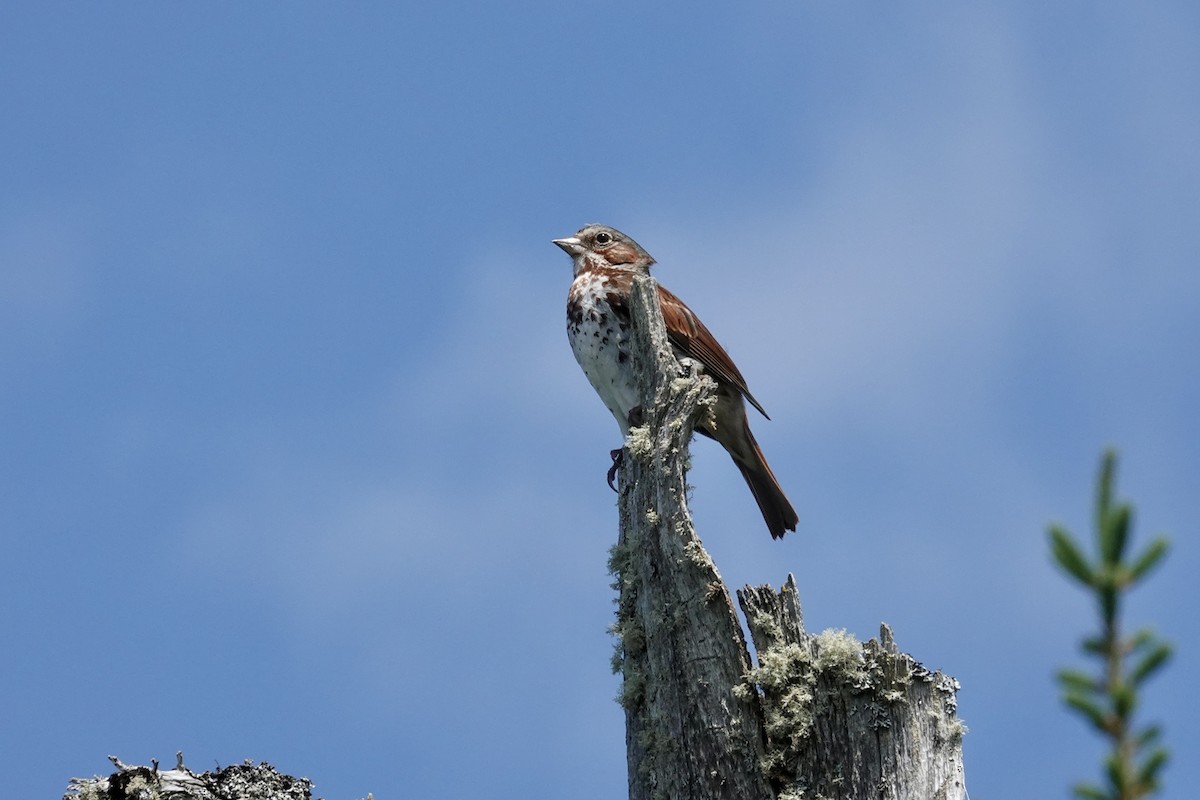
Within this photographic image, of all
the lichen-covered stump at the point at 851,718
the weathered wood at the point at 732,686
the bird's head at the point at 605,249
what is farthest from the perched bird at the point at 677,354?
the lichen-covered stump at the point at 851,718

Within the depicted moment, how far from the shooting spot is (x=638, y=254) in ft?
25.0

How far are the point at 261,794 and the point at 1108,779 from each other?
10.8ft

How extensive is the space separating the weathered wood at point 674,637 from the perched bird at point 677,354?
1383 mm

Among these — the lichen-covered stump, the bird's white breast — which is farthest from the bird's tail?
the lichen-covered stump

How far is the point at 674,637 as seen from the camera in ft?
14.2

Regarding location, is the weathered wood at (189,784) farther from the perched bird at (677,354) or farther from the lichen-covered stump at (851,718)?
the perched bird at (677,354)

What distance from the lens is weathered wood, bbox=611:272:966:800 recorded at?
3.84 metres

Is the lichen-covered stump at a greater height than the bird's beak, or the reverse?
the bird's beak

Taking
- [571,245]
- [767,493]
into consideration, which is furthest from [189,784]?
[571,245]

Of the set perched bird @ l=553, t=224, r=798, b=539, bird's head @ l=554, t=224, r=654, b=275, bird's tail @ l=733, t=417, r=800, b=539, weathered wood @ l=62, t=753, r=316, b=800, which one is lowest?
weathered wood @ l=62, t=753, r=316, b=800

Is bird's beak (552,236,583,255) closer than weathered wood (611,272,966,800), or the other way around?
weathered wood (611,272,966,800)

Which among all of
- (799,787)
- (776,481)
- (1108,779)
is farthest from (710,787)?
(1108,779)

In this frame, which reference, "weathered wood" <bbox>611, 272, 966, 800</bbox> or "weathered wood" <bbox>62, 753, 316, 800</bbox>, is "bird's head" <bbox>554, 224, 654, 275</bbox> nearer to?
"weathered wood" <bbox>611, 272, 966, 800</bbox>

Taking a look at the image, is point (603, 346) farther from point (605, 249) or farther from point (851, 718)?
point (851, 718)
